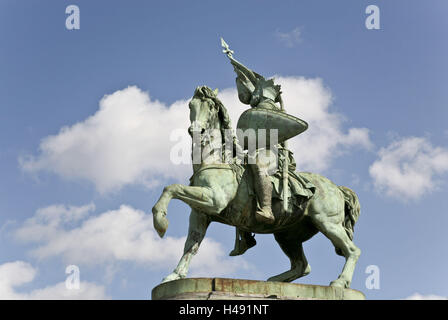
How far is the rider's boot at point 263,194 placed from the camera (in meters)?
13.2

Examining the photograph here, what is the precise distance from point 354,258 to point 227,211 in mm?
2243

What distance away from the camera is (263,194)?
13.2 m

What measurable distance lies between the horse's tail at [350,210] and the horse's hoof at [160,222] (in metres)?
3.36

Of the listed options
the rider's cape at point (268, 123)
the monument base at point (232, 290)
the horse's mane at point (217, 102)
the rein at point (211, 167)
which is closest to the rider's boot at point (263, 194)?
the rein at point (211, 167)

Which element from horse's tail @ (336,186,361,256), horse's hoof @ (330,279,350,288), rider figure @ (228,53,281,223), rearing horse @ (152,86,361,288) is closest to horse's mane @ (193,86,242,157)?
rearing horse @ (152,86,361,288)

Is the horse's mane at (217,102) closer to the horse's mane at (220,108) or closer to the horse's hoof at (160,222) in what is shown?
the horse's mane at (220,108)

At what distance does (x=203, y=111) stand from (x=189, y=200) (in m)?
1.72

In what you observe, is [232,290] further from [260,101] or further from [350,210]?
[260,101]

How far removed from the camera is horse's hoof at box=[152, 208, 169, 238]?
12.3 meters

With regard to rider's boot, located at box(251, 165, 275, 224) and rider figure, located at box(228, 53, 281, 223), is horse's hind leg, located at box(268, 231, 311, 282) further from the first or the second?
rider's boot, located at box(251, 165, 275, 224)

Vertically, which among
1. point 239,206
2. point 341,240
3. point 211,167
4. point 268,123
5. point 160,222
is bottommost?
point 341,240

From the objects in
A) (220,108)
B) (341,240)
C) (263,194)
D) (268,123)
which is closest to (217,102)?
(220,108)
